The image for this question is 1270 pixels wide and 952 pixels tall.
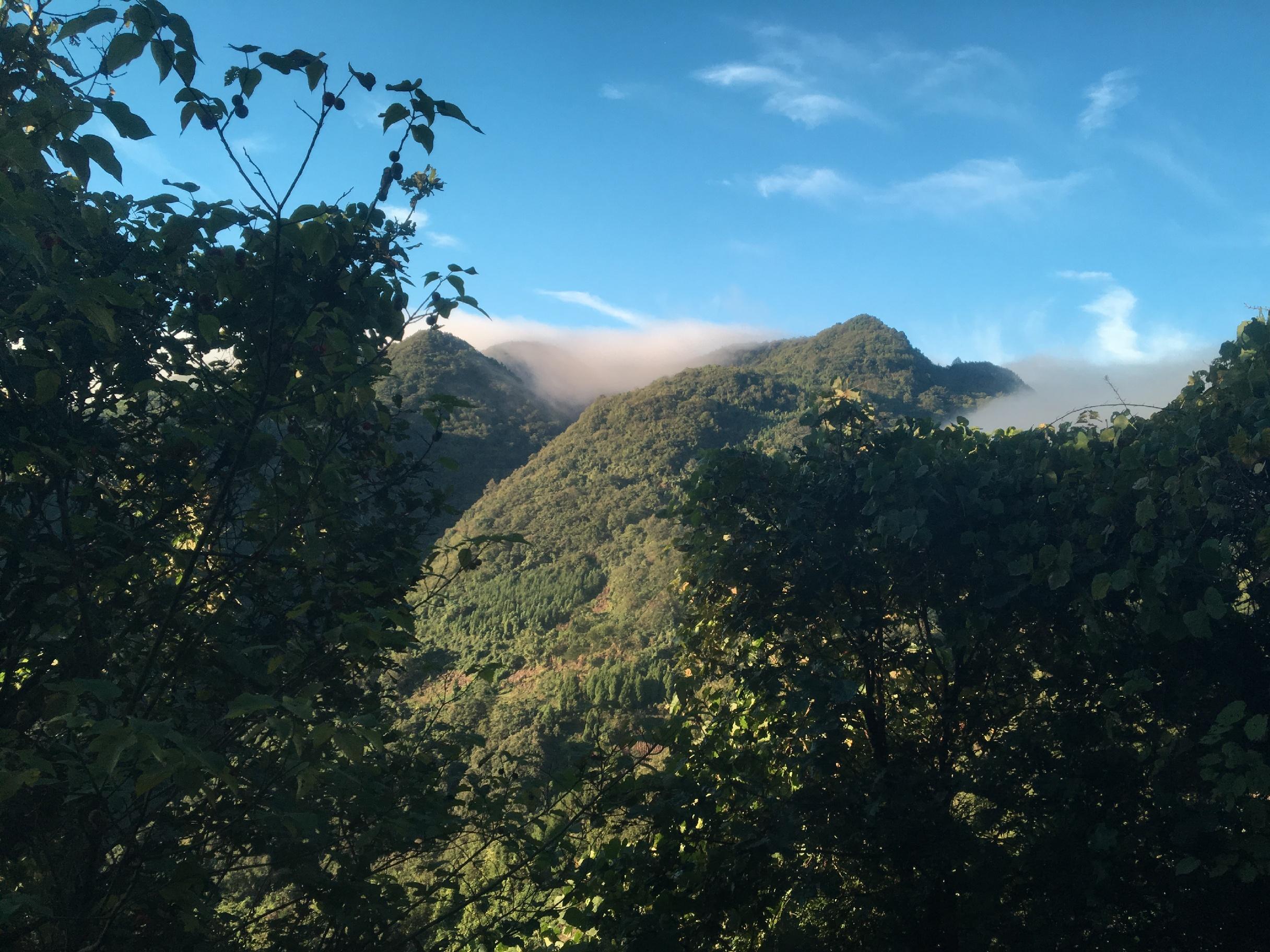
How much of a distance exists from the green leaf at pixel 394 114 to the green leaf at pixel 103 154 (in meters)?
0.74

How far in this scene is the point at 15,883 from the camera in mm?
2551

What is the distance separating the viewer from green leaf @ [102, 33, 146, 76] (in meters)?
1.80

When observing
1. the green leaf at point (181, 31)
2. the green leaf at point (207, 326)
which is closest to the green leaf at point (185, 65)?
the green leaf at point (181, 31)

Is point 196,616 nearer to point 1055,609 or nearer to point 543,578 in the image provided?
point 1055,609

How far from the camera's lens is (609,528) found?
24.3 meters

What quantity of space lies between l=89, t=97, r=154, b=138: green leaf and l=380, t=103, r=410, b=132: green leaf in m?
0.63

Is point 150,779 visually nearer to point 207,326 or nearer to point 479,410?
point 207,326

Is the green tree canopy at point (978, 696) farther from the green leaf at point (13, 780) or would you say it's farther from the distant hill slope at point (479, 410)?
the distant hill slope at point (479, 410)

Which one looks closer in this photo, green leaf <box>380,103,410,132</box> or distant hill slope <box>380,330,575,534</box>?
green leaf <box>380,103,410,132</box>

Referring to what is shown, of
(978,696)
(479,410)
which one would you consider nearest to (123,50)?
(978,696)

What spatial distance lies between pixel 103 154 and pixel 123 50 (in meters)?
0.37

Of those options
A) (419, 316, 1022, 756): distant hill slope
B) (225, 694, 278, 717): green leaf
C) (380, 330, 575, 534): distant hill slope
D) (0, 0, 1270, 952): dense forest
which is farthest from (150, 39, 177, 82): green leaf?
(380, 330, 575, 534): distant hill slope

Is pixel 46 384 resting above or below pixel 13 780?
above

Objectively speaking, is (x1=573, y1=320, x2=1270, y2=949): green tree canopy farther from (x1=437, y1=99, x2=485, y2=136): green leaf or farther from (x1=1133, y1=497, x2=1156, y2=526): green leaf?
(x1=437, y1=99, x2=485, y2=136): green leaf
